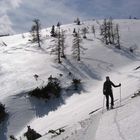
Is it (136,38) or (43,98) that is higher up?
(136,38)

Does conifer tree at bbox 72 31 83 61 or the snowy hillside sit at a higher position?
conifer tree at bbox 72 31 83 61

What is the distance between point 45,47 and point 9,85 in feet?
87.3

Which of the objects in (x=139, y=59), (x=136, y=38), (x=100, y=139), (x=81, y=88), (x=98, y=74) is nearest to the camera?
(x=100, y=139)

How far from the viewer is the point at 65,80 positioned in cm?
5616

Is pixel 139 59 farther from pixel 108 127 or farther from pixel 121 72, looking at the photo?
pixel 108 127

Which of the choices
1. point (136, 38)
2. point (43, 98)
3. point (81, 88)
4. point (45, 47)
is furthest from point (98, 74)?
point (136, 38)

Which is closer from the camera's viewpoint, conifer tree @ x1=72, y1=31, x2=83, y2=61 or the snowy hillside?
the snowy hillside

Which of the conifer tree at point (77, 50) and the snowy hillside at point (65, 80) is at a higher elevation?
the conifer tree at point (77, 50)

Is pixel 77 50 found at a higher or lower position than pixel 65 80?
higher

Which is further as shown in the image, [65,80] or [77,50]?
[77,50]

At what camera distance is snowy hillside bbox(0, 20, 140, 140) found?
35188 millimetres

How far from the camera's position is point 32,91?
50844 mm

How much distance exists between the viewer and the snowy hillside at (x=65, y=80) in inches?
1385

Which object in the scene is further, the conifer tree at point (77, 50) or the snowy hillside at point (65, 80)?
the conifer tree at point (77, 50)
